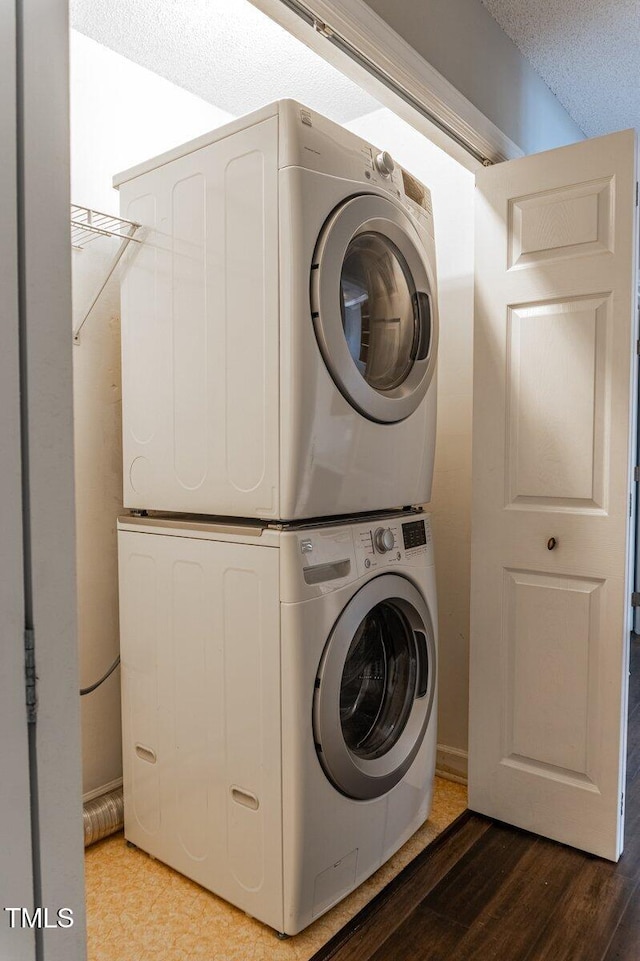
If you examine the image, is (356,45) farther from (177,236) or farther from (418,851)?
(418,851)

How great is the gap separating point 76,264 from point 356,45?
3.41 feet

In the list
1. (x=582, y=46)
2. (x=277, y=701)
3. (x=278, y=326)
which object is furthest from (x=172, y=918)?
(x=582, y=46)

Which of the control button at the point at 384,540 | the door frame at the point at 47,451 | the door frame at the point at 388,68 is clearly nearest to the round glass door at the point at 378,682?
the control button at the point at 384,540

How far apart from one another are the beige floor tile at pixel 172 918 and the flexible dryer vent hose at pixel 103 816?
0.05 m

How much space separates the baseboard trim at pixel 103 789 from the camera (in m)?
1.98

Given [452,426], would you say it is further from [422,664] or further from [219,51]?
[219,51]

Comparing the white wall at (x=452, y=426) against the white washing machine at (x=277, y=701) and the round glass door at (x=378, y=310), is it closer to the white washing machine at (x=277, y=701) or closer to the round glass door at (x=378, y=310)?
the white washing machine at (x=277, y=701)

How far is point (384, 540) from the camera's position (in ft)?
5.61

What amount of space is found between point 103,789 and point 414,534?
1300 mm

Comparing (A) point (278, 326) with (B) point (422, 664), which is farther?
(B) point (422, 664)

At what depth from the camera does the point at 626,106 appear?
2.58 metres

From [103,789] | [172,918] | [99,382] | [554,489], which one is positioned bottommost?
[172,918]

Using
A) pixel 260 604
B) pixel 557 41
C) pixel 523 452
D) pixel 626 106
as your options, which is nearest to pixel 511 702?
pixel 523 452

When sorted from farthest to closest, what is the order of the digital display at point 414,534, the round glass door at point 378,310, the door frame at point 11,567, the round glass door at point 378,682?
the digital display at point 414,534 → the round glass door at point 378,682 → the round glass door at point 378,310 → the door frame at point 11,567
